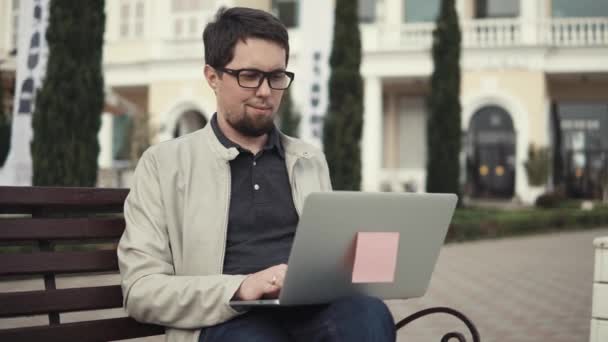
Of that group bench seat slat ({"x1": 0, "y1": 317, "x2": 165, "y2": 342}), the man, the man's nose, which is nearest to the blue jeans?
the man

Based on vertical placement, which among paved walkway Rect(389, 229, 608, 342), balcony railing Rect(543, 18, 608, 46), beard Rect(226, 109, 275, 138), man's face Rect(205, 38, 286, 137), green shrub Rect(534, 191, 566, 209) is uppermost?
balcony railing Rect(543, 18, 608, 46)

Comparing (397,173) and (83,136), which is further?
(397,173)

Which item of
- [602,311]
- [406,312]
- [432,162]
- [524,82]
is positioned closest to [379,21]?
[524,82]

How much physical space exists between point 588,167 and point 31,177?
766 inches

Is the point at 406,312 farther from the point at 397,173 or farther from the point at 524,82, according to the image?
the point at 397,173

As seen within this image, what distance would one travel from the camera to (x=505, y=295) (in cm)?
662

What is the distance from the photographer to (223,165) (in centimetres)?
226

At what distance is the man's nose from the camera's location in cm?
224

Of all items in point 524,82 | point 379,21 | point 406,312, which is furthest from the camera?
point 379,21

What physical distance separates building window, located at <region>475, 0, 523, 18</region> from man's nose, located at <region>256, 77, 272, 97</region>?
2152 centimetres

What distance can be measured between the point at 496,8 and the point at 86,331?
2217cm

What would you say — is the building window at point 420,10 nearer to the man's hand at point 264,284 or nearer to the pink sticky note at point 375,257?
the pink sticky note at point 375,257

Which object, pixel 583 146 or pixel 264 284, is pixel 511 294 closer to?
pixel 264 284

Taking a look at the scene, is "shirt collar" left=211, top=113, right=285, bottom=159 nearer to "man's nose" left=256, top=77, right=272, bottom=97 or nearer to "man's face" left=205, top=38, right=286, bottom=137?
"man's face" left=205, top=38, right=286, bottom=137
